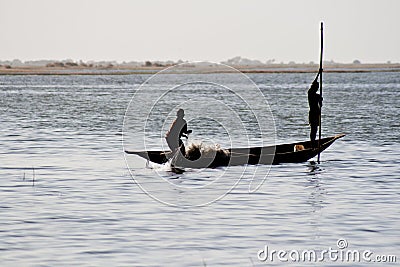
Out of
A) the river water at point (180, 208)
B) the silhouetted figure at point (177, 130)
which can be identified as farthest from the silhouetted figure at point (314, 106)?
the silhouetted figure at point (177, 130)

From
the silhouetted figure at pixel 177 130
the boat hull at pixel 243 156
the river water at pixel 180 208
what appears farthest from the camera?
the boat hull at pixel 243 156

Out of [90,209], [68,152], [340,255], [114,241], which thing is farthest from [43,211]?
[68,152]

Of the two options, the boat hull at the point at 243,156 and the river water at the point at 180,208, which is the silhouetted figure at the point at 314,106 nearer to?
the boat hull at the point at 243,156

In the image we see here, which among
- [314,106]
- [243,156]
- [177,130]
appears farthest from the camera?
[314,106]

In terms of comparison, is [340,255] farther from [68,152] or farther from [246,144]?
[246,144]

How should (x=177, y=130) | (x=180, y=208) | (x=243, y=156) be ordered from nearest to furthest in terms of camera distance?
(x=180, y=208) → (x=177, y=130) → (x=243, y=156)

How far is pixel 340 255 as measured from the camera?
15977 millimetres

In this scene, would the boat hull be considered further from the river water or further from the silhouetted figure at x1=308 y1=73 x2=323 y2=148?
the silhouetted figure at x1=308 y1=73 x2=323 y2=148

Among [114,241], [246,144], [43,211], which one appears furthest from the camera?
[246,144]

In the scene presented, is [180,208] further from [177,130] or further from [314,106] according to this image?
[314,106]

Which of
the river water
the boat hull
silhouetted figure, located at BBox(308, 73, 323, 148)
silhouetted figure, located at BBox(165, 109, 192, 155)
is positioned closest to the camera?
the river water

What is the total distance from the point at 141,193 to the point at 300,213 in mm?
5050

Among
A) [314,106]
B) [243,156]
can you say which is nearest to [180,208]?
[243,156]

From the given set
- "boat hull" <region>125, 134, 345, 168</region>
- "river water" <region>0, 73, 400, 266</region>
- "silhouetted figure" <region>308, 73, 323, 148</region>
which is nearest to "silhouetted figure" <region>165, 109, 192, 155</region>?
"boat hull" <region>125, 134, 345, 168</region>
